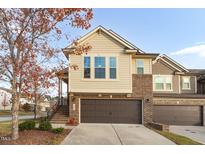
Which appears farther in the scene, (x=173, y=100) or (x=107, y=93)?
(x=173, y=100)

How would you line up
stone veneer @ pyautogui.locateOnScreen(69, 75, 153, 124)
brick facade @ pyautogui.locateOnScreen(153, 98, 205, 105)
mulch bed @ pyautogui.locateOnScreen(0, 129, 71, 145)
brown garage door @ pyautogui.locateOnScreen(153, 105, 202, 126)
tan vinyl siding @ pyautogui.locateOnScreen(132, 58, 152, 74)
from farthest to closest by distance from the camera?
brown garage door @ pyautogui.locateOnScreen(153, 105, 202, 126) → brick facade @ pyautogui.locateOnScreen(153, 98, 205, 105) → tan vinyl siding @ pyautogui.locateOnScreen(132, 58, 152, 74) → stone veneer @ pyautogui.locateOnScreen(69, 75, 153, 124) → mulch bed @ pyautogui.locateOnScreen(0, 129, 71, 145)

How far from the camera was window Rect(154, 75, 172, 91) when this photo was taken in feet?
97.2

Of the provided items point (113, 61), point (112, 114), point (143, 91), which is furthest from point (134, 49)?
point (112, 114)

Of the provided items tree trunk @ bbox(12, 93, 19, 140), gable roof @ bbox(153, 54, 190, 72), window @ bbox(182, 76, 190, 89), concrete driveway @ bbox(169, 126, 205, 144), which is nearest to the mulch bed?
tree trunk @ bbox(12, 93, 19, 140)

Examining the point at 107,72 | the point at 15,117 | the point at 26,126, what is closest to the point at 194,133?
the point at 107,72

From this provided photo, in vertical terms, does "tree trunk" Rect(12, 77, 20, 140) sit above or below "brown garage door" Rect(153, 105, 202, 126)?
above

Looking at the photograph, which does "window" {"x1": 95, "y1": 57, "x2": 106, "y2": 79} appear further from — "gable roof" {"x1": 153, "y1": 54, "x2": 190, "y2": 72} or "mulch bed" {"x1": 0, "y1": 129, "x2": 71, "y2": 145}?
"gable roof" {"x1": 153, "y1": 54, "x2": 190, "y2": 72}

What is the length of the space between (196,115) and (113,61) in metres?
9.38

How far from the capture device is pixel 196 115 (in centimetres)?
2630

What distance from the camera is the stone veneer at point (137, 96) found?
2336 cm

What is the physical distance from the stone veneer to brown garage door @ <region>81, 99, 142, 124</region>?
0.45 metres

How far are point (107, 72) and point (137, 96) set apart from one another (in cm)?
320

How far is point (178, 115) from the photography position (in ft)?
86.3
